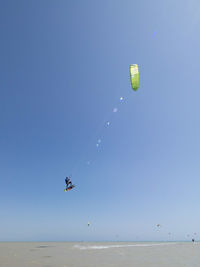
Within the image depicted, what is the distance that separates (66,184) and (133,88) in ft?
51.9

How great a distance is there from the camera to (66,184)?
27125 millimetres

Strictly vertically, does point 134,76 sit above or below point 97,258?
above

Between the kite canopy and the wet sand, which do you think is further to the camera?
the kite canopy

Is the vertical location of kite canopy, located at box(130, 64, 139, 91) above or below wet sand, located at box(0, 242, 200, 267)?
above

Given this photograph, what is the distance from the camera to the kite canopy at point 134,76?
19.3 meters

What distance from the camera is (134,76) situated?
19750mm

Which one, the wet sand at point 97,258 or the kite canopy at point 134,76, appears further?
the kite canopy at point 134,76

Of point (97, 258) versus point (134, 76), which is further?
point (97, 258)

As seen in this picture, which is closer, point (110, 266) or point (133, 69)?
point (110, 266)

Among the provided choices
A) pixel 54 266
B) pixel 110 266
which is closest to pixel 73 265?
pixel 54 266

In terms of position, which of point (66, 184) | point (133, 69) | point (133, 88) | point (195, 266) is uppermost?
point (133, 69)

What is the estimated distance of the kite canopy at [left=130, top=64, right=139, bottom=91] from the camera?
19.3 meters

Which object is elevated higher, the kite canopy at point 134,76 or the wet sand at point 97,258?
the kite canopy at point 134,76

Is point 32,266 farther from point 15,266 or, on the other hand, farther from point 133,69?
point 133,69
